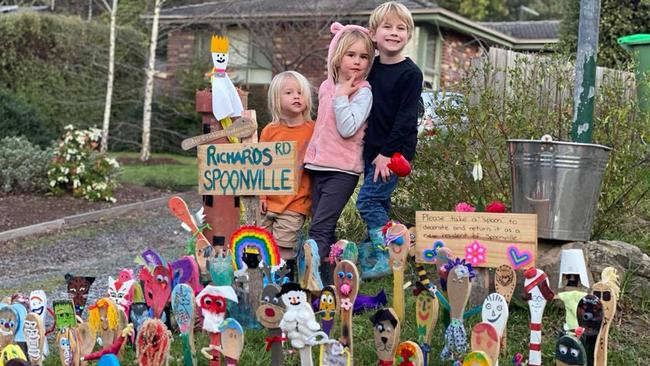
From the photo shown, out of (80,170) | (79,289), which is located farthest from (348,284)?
(80,170)

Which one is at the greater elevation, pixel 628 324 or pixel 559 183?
pixel 559 183

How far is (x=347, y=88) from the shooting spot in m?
4.36

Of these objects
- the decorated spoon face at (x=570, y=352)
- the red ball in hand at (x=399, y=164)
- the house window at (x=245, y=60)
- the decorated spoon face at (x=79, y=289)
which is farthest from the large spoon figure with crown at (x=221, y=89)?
the house window at (x=245, y=60)

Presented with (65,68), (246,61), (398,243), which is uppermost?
(246,61)

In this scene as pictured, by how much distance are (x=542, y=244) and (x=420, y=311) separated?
1227mm

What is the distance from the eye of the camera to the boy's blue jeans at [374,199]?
449 centimetres

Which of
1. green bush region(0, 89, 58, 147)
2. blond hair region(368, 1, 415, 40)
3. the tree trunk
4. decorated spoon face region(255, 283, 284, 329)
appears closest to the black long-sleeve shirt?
blond hair region(368, 1, 415, 40)

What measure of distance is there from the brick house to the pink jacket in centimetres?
1294

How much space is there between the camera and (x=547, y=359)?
3.79 meters

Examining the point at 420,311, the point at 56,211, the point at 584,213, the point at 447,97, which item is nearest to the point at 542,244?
the point at 584,213

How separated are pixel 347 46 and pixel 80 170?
7.41 m

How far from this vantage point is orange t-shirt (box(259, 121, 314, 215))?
177 inches

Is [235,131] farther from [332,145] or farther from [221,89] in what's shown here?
[332,145]

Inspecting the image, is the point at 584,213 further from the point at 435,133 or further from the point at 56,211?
the point at 56,211
